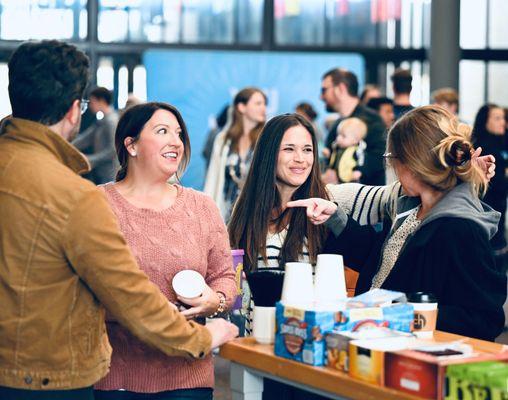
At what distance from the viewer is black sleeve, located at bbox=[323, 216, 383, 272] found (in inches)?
156

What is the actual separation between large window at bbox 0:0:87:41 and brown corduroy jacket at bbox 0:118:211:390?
365 inches

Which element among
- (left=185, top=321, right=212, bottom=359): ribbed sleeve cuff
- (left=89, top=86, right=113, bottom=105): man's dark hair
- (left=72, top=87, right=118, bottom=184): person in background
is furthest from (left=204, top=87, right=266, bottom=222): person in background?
(left=185, top=321, right=212, bottom=359): ribbed sleeve cuff

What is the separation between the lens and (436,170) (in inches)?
136

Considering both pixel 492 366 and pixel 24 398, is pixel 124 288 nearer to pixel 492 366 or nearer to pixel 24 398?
pixel 24 398

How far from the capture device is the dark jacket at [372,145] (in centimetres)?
712

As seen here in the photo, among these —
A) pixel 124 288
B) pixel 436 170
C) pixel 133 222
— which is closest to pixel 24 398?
pixel 124 288

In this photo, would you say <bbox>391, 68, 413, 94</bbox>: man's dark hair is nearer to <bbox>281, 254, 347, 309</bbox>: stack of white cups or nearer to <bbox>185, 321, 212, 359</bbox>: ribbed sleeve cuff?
<bbox>281, 254, 347, 309</bbox>: stack of white cups

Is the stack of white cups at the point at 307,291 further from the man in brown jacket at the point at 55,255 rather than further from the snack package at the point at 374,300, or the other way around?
the man in brown jacket at the point at 55,255

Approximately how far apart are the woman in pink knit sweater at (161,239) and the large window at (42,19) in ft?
27.4

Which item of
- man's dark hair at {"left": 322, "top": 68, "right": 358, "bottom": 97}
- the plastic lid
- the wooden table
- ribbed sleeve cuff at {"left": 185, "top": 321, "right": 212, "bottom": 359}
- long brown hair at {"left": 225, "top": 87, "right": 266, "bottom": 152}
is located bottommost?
the wooden table

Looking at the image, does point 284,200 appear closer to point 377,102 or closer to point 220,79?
point 377,102

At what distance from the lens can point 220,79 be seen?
11.7 m

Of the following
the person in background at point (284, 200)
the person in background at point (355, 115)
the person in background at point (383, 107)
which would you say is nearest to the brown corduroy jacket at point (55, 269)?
the person in background at point (284, 200)

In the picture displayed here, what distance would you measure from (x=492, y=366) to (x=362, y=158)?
4693 mm
